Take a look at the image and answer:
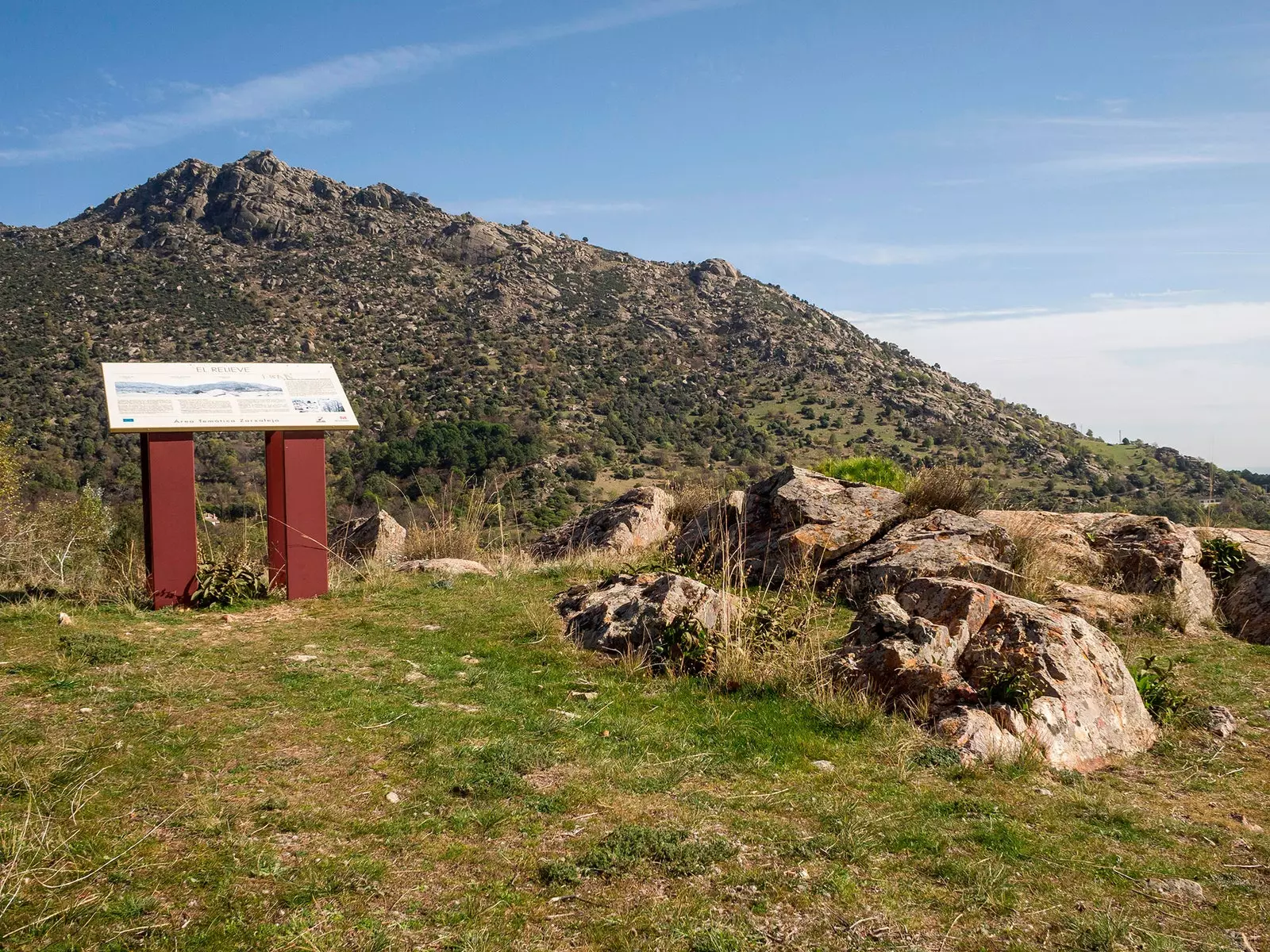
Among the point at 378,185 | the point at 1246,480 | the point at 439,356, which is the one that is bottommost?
the point at 1246,480

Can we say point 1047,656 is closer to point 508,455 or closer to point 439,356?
point 508,455

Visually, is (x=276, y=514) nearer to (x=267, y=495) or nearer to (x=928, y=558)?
(x=267, y=495)

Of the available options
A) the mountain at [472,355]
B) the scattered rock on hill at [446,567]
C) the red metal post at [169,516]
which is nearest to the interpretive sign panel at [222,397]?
the red metal post at [169,516]

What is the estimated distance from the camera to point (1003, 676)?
5363 millimetres

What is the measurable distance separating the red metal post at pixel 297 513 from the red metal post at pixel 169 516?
0.79 meters

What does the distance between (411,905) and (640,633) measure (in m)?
3.94

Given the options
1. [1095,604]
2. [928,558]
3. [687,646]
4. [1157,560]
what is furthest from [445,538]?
[1157,560]

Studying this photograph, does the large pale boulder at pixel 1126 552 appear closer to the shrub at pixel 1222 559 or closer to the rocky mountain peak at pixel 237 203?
the shrub at pixel 1222 559

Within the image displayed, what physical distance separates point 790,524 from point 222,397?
6309 millimetres

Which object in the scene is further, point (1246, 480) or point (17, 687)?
point (1246, 480)

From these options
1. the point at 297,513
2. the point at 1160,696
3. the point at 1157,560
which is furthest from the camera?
the point at 1157,560

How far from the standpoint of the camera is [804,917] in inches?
123

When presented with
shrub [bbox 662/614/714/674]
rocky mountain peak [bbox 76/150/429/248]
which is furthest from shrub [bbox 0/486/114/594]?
rocky mountain peak [bbox 76/150/429/248]

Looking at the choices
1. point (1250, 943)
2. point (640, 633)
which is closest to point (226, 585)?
point (640, 633)
